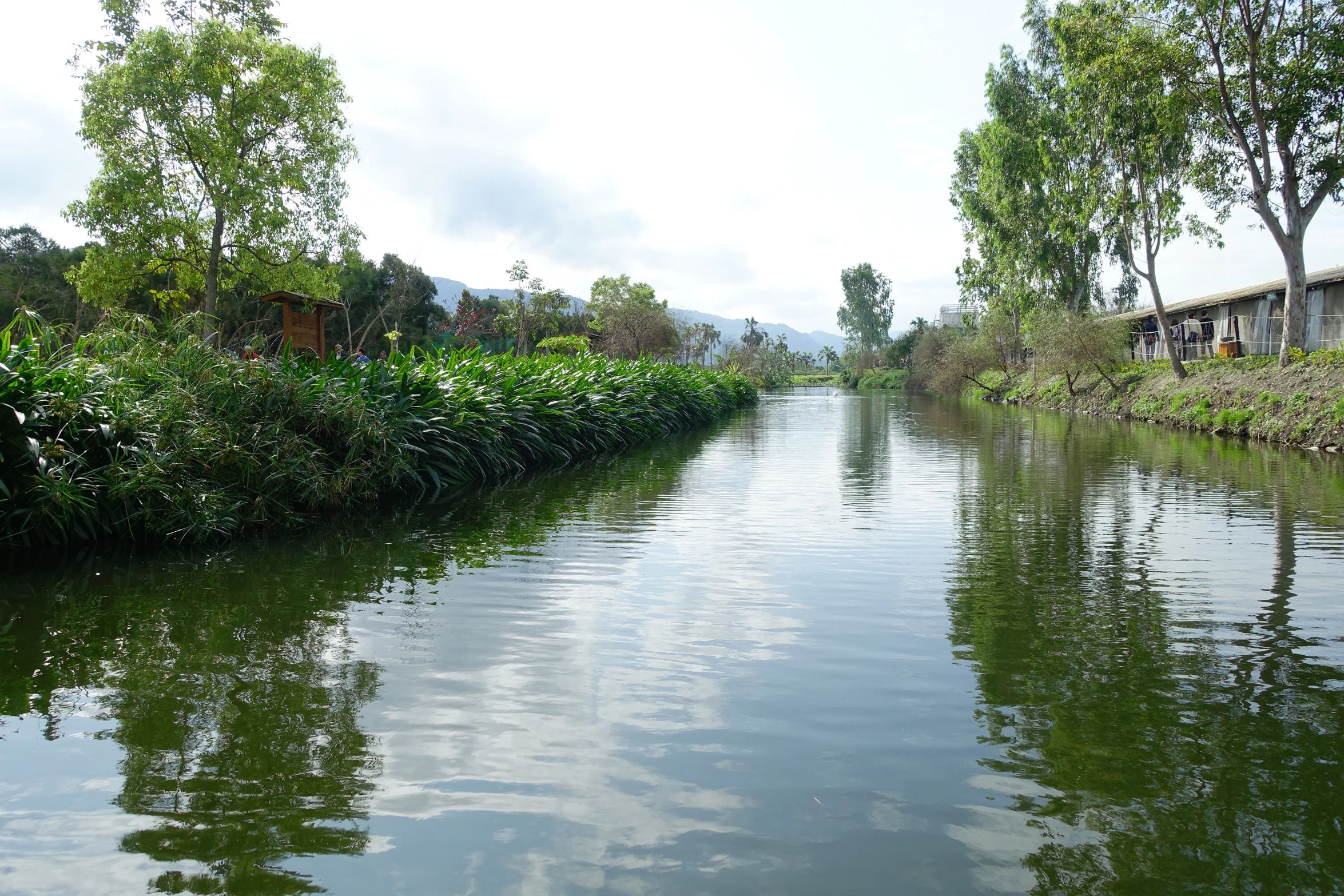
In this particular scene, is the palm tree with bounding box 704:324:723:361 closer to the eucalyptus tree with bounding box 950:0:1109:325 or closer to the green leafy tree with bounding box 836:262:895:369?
the eucalyptus tree with bounding box 950:0:1109:325

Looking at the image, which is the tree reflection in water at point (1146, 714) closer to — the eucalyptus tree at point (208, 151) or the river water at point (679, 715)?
the river water at point (679, 715)

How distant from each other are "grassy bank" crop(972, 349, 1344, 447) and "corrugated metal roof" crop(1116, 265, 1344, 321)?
2805mm

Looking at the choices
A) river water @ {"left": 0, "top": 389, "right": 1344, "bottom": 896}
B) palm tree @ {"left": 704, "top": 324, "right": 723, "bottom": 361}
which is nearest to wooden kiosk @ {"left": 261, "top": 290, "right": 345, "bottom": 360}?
river water @ {"left": 0, "top": 389, "right": 1344, "bottom": 896}

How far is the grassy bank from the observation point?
16.6m

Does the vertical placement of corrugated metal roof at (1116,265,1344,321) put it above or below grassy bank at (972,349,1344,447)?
above

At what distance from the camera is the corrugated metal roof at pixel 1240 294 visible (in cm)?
2434

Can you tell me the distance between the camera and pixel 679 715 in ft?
12.1

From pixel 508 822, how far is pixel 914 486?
29.8 ft

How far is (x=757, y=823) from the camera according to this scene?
2805 mm

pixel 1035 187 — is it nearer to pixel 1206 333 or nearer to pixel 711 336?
pixel 1206 333

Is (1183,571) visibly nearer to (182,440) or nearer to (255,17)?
(182,440)

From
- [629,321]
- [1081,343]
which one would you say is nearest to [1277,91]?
[1081,343]

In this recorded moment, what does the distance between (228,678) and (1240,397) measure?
70.5ft

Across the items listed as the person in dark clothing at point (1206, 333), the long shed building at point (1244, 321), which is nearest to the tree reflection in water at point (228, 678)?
the long shed building at point (1244, 321)
